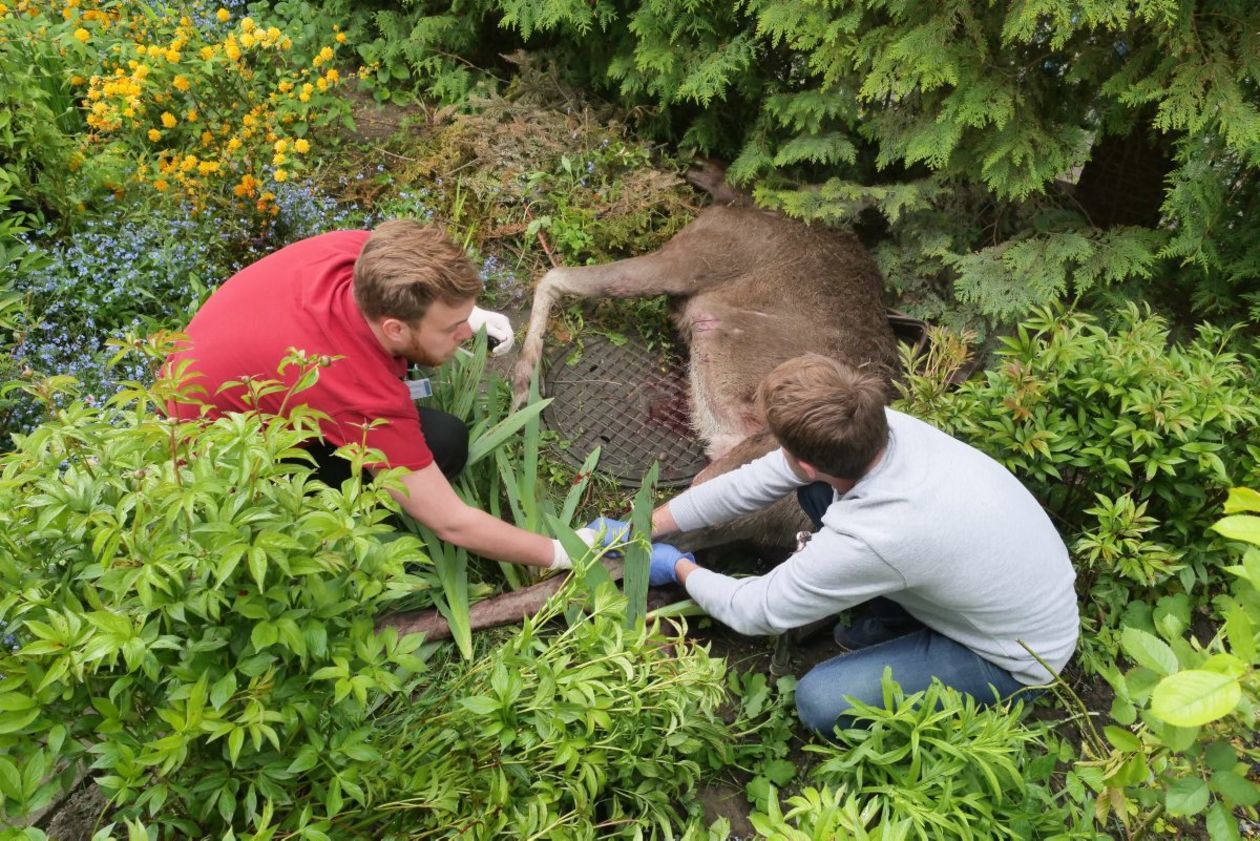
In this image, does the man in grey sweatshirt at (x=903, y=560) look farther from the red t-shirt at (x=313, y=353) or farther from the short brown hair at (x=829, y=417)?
the red t-shirt at (x=313, y=353)

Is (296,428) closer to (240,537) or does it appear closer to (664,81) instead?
(240,537)

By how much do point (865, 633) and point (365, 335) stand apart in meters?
2.19

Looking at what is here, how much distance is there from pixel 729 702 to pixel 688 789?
0.45 metres

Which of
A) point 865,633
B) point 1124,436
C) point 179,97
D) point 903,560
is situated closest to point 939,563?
point 903,560

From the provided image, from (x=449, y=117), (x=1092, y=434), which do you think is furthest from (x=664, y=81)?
(x=1092, y=434)

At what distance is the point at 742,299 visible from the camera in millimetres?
4562

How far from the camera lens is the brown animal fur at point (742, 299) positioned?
429 cm

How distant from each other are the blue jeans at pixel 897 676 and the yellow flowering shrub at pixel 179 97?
3.49 metres

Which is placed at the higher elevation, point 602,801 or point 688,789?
point 602,801

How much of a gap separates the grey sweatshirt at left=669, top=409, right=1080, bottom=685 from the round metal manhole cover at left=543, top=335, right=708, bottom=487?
3.91ft

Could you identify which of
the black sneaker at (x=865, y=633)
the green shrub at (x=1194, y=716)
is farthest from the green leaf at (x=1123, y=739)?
the black sneaker at (x=865, y=633)

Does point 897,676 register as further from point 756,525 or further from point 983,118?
point 983,118

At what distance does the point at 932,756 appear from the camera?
7.54 ft

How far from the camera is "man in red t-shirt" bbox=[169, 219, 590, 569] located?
270cm
